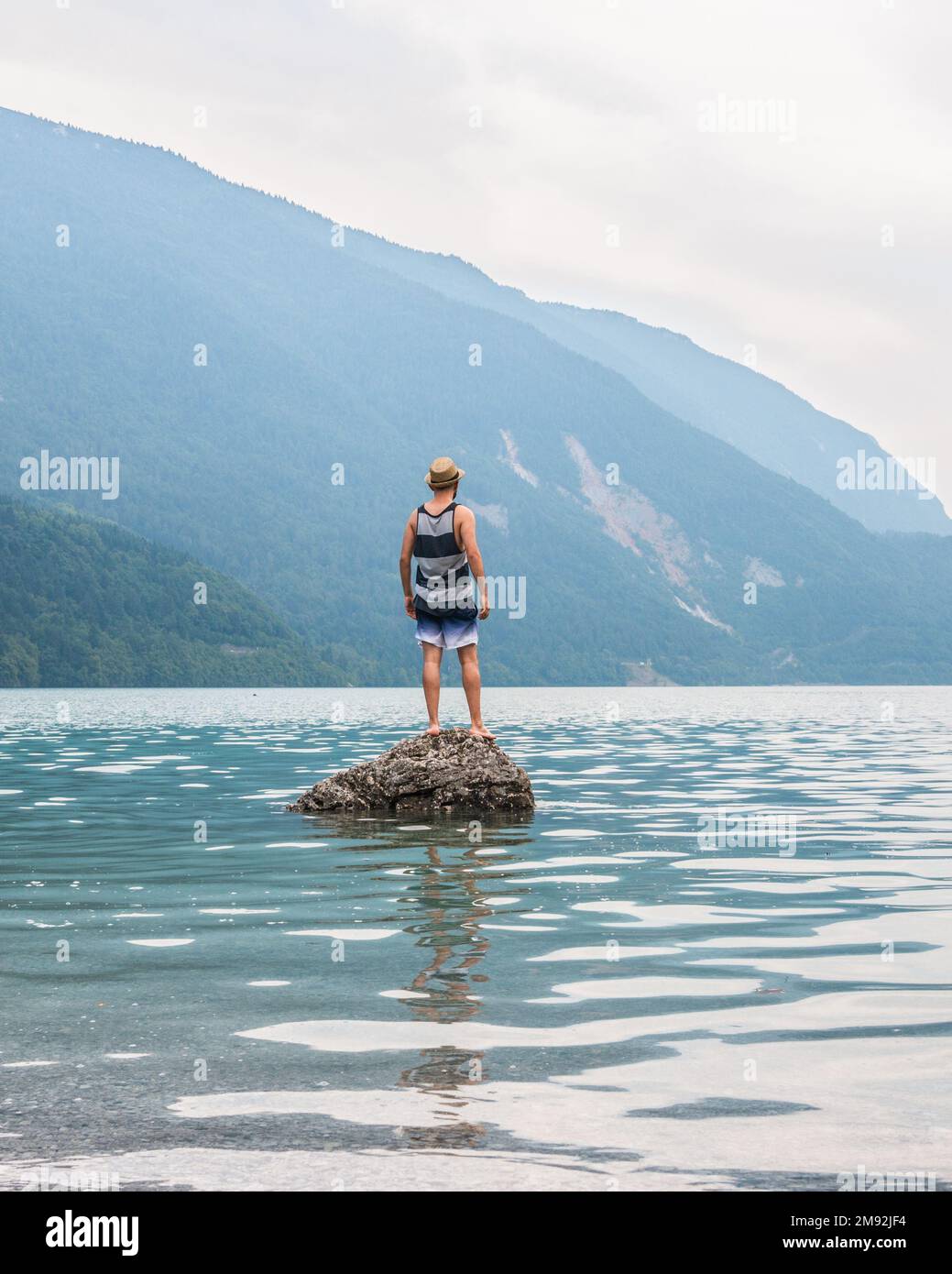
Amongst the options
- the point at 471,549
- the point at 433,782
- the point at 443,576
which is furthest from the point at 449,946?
the point at 443,576

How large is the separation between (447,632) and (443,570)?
2.34 feet

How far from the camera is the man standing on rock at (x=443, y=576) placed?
18.1 m

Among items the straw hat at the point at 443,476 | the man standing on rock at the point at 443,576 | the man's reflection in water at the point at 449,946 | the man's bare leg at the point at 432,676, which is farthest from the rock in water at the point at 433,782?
the straw hat at the point at 443,476

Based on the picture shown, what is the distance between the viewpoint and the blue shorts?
1838 cm

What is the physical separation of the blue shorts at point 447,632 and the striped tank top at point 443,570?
6 cm

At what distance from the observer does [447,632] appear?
18484 mm

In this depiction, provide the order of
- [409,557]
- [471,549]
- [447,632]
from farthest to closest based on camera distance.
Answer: [447,632] < [409,557] < [471,549]

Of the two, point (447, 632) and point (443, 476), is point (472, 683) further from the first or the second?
point (443, 476)

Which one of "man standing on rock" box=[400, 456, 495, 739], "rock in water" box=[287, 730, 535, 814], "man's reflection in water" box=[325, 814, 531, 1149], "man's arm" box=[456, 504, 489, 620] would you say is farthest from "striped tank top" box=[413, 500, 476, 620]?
"man's reflection in water" box=[325, 814, 531, 1149]

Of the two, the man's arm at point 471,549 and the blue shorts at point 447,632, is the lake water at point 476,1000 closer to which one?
the blue shorts at point 447,632

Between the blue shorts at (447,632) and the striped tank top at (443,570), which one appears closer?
the striped tank top at (443,570)

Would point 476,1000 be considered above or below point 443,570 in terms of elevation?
below
